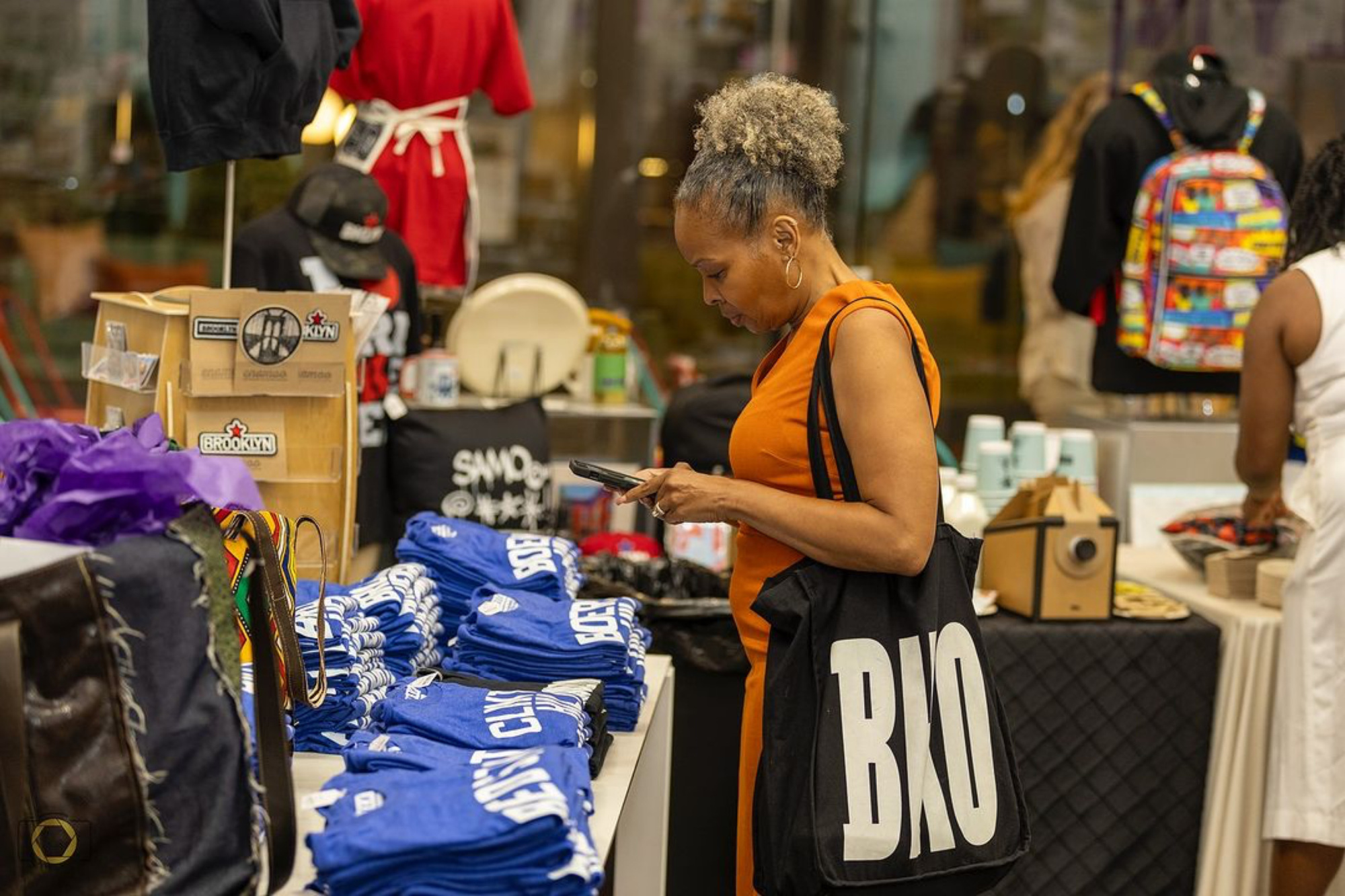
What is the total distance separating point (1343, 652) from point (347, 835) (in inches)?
92.7

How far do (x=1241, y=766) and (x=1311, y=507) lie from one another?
2.01 feet

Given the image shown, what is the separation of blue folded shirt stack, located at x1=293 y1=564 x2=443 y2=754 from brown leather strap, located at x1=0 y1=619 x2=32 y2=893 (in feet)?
1.96

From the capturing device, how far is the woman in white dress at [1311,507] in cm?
311

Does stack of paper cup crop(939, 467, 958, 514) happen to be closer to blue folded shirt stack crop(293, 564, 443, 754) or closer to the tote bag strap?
blue folded shirt stack crop(293, 564, 443, 754)

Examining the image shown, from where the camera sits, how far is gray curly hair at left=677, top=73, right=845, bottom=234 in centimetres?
193

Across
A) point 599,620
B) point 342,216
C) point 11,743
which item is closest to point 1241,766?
point 599,620

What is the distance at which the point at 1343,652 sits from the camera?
10.3 ft

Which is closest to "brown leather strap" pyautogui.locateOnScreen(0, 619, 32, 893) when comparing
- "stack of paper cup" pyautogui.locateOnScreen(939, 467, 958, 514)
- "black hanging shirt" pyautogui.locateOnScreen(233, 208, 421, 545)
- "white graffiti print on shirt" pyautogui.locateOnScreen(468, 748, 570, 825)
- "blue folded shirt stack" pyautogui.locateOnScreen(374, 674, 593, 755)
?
"white graffiti print on shirt" pyautogui.locateOnScreen(468, 748, 570, 825)

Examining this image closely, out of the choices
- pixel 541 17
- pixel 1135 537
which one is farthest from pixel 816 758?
pixel 541 17

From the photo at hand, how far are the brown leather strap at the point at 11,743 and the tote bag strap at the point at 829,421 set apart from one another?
0.94 metres

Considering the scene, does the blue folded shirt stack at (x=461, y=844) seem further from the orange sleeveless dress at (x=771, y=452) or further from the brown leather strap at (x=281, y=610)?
the orange sleeveless dress at (x=771, y=452)

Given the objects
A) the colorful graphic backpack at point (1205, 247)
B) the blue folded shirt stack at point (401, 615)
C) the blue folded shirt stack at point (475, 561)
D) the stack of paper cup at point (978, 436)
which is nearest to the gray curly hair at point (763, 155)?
the blue folded shirt stack at point (401, 615)

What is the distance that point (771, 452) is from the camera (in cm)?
195

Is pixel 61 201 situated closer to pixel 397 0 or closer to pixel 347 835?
pixel 397 0
